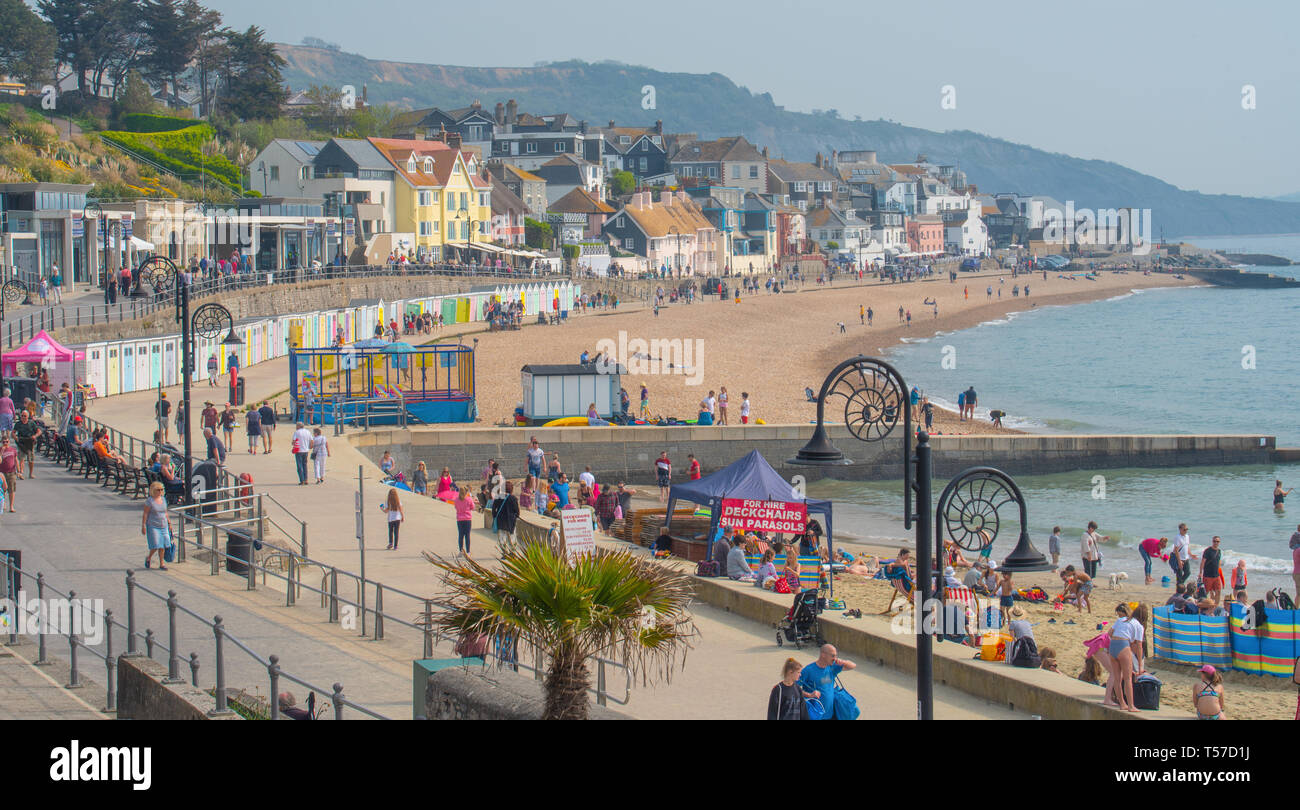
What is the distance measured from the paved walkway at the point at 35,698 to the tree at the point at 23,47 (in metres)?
98.5

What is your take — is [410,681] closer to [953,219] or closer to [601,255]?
[601,255]

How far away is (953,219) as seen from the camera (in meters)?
189

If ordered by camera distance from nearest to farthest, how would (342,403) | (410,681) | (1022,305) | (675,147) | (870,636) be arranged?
(410,681)
(870,636)
(342,403)
(1022,305)
(675,147)

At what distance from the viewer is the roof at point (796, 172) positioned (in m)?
161

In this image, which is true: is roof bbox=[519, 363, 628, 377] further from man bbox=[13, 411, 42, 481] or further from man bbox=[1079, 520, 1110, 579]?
man bbox=[1079, 520, 1110, 579]

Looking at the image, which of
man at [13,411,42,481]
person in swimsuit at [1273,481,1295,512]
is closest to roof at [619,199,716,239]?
person in swimsuit at [1273,481,1295,512]

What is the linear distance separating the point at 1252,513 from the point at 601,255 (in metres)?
73.0

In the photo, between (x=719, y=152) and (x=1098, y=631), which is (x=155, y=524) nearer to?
(x=1098, y=631)

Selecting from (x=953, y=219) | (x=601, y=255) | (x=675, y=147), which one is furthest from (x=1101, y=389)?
(x=953, y=219)

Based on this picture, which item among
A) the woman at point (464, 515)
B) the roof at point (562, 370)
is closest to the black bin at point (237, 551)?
the woman at point (464, 515)

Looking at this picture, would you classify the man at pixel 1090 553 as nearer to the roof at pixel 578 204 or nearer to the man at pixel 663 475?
the man at pixel 663 475

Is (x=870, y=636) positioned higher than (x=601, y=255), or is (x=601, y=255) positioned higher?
(x=601, y=255)

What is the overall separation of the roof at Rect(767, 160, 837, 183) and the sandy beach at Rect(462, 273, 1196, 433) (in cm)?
3750
